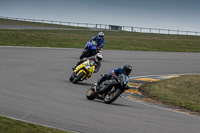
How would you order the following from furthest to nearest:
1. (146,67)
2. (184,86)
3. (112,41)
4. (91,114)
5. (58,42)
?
(112,41) → (58,42) → (146,67) → (184,86) → (91,114)

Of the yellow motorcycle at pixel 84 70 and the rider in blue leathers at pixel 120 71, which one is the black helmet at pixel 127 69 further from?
the yellow motorcycle at pixel 84 70

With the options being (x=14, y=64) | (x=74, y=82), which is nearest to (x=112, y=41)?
(x=14, y=64)

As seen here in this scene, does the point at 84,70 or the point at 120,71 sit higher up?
the point at 120,71

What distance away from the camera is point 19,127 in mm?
7910

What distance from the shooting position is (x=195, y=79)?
772 inches

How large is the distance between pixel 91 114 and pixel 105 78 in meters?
2.79

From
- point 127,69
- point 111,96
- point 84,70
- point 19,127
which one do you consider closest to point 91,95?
point 111,96

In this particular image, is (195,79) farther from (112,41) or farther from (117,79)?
(112,41)

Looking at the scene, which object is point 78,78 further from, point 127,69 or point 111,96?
point 127,69

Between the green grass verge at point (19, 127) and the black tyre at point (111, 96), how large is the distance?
404 cm

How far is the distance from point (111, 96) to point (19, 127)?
4.51m

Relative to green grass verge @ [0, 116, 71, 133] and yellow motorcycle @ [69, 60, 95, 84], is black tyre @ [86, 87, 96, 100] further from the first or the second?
green grass verge @ [0, 116, 71, 133]

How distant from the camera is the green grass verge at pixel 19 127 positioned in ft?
25.1

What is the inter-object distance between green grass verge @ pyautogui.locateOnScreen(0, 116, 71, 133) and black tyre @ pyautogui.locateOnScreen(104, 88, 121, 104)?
4.04m
